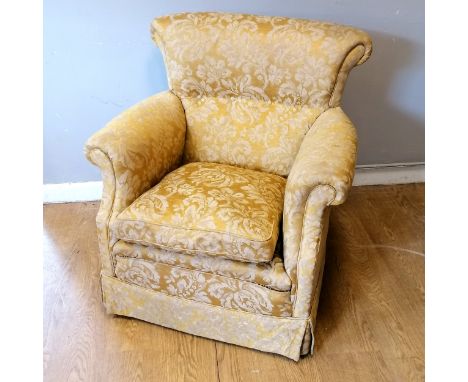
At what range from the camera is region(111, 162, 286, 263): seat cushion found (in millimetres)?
1404

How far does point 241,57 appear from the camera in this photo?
5.84 feet

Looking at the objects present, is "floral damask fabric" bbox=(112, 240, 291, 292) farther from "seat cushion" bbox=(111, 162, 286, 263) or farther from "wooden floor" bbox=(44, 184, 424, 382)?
"wooden floor" bbox=(44, 184, 424, 382)

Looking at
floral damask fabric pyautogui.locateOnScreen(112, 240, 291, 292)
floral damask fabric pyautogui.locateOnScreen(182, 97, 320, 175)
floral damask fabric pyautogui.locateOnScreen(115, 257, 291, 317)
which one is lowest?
floral damask fabric pyautogui.locateOnScreen(115, 257, 291, 317)

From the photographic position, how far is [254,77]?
1.79 metres

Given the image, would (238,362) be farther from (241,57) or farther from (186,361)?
(241,57)

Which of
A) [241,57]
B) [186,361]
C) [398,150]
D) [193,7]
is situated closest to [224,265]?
[186,361]

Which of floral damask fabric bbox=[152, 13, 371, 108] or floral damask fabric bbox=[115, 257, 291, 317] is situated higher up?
floral damask fabric bbox=[152, 13, 371, 108]

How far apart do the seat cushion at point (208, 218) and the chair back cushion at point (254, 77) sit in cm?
23

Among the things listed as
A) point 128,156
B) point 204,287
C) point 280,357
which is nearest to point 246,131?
point 128,156

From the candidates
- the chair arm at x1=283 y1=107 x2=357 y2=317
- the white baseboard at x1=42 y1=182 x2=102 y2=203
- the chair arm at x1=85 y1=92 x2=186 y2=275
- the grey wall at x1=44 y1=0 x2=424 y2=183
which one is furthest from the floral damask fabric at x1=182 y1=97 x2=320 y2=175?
the white baseboard at x1=42 y1=182 x2=102 y2=203

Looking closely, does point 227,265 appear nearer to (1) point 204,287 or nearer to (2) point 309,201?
(1) point 204,287

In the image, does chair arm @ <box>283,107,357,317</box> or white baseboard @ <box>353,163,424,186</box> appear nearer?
chair arm @ <box>283,107,357,317</box>

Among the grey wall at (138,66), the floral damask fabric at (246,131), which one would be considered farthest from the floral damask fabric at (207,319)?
the grey wall at (138,66)

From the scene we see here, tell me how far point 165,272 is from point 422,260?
106cm
